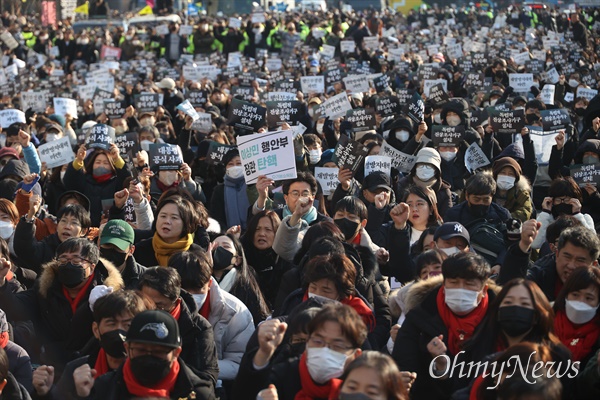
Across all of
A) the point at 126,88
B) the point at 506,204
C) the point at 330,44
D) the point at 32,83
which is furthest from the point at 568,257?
the point at 330,44

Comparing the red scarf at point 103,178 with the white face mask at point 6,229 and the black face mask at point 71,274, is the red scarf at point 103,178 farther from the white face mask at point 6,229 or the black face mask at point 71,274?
the black face mask at point 71,274

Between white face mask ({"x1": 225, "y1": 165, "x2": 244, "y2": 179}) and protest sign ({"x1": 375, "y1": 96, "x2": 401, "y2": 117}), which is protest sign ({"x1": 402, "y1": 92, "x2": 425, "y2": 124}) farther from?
white face mask ({"x1": 225, "y1": 165, "x2": 244, "y2": 179})

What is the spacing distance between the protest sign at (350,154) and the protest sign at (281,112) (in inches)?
111

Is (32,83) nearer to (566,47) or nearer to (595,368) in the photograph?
(566,47)

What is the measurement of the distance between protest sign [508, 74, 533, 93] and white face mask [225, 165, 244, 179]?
8.87 m

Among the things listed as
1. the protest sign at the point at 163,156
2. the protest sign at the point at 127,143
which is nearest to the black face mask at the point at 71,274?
the protest sign at the point at 163,156

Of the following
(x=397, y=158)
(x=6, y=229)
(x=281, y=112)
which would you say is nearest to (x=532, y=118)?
(x=281, y=112)

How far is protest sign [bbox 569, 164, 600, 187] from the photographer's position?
8992 mm

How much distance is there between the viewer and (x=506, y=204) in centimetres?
859

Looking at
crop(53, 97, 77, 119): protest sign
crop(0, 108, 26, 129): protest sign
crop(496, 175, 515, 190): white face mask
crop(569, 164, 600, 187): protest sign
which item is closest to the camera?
crop(496, 175, 515, 190): white face mask

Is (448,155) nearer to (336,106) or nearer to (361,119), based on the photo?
(361,119)

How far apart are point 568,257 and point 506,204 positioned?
295 cm

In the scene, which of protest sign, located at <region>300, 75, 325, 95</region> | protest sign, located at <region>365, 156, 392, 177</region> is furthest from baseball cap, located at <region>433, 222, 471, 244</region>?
protest sign, located at <region>300, 75, 325, 95</region>

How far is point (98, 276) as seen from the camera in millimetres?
5926
